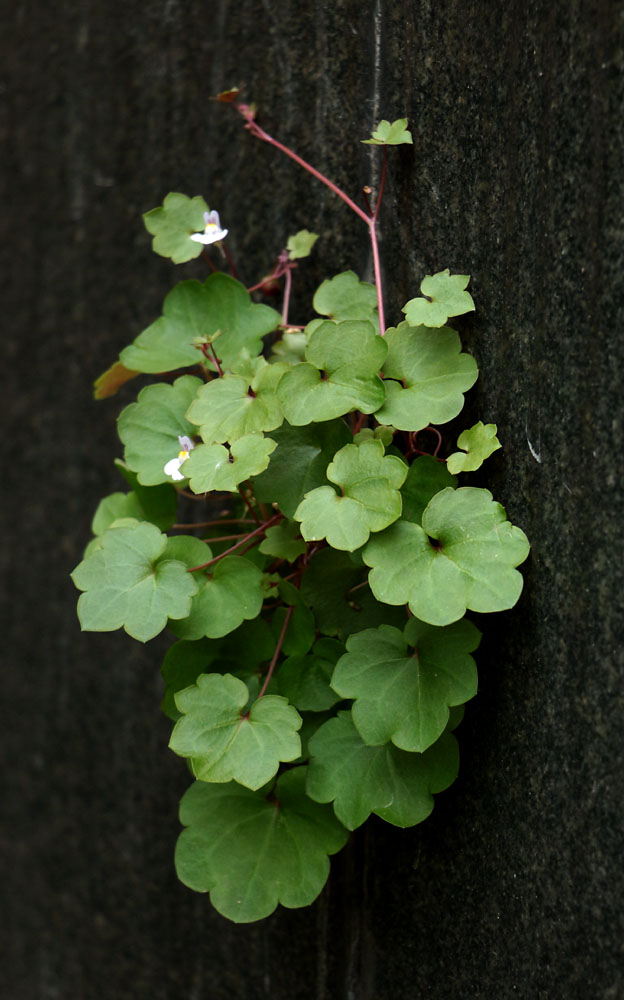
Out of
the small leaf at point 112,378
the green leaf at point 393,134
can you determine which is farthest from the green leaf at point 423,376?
the small leaf at point 112,378

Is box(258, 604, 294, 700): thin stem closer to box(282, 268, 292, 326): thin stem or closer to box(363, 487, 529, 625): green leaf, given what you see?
box(363, 487, 529, 625): green leaf

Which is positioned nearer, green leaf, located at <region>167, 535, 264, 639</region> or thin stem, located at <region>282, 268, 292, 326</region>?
green leaf, located at <region>167, 535, 264, 639</region>

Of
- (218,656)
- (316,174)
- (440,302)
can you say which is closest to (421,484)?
(440,302)

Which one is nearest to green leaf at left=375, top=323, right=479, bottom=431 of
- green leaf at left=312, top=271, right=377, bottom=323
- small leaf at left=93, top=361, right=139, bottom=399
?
A: green leaf at left=312, top=271, right=377, bottom=323

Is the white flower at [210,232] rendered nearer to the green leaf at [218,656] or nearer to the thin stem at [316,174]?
the thin stem at [316,174]

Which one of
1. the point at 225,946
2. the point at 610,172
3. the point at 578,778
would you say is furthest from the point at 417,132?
the point at 225,946

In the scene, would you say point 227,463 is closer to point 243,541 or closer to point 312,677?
point 243,541

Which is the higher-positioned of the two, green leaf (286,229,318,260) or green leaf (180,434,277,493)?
green leaf (286,229,318,260)
